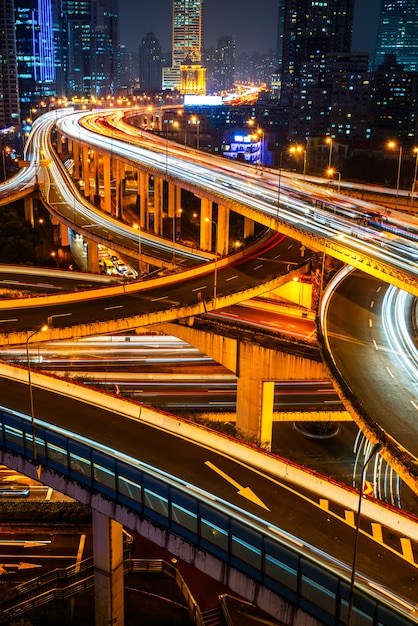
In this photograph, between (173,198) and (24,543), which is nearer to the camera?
(24,543)

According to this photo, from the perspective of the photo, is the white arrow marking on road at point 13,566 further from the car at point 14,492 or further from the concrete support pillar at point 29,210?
the concrete support pillar at point 29,210

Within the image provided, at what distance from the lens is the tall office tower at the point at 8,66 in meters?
176

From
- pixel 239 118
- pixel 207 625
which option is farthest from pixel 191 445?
pixel 239 118

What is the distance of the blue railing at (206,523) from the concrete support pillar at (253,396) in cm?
1644

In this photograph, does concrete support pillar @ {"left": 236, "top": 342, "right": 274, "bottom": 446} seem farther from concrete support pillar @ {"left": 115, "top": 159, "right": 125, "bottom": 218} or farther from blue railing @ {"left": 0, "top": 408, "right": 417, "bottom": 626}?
concrete support pillar @ {"left": 115, "top": 159, "right": 125, "bottom": 218}

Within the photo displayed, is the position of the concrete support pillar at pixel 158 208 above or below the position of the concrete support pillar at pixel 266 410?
above

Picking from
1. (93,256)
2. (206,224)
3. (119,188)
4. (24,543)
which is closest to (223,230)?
(206,224)

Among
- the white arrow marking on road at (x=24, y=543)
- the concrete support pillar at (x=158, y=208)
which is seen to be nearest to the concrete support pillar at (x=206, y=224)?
the concrete support pillar at (x=158, y=208)

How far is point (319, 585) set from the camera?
56.0 feet

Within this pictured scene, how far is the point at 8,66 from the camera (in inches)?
6934

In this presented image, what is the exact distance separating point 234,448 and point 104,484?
4741mm

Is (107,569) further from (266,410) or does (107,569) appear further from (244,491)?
(266,410)

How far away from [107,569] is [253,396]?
57.6 ft

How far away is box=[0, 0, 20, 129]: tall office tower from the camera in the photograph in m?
Result: 176
